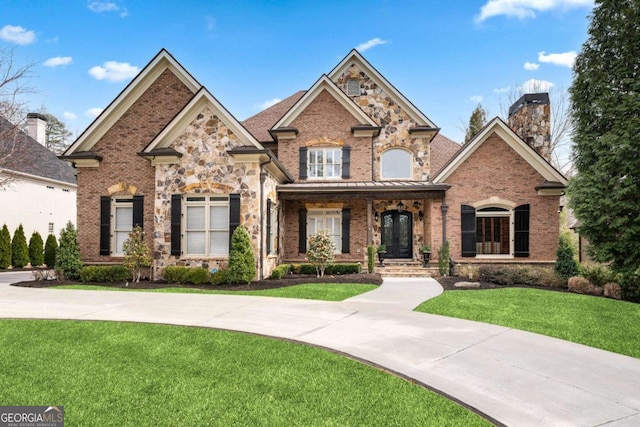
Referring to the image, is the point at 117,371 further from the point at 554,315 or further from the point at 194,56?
the point at 194,56

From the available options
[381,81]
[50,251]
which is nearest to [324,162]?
[381,81]

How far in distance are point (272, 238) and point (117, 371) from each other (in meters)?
10.5

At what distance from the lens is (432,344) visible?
6.14 meters

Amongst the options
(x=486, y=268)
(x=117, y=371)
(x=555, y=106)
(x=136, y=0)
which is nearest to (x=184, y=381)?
(x=117, y=371)

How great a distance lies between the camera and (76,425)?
350cm

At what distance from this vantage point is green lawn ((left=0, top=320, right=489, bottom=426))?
12.0ft

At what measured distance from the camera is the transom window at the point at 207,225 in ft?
44.5

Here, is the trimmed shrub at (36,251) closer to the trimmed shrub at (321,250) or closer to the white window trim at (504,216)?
the trimmed shrub at (321,250)

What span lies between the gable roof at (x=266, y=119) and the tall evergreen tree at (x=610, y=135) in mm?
12913

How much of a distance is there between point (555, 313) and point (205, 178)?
10828 millimetres

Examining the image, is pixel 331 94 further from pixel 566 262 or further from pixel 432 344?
pixel 432 344

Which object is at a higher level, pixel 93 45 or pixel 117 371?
pixel 93 45

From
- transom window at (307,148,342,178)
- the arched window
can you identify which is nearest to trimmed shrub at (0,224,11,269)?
transom window at (307,148,342,178)

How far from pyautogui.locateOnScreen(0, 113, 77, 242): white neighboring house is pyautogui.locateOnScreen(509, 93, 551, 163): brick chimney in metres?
25.1
